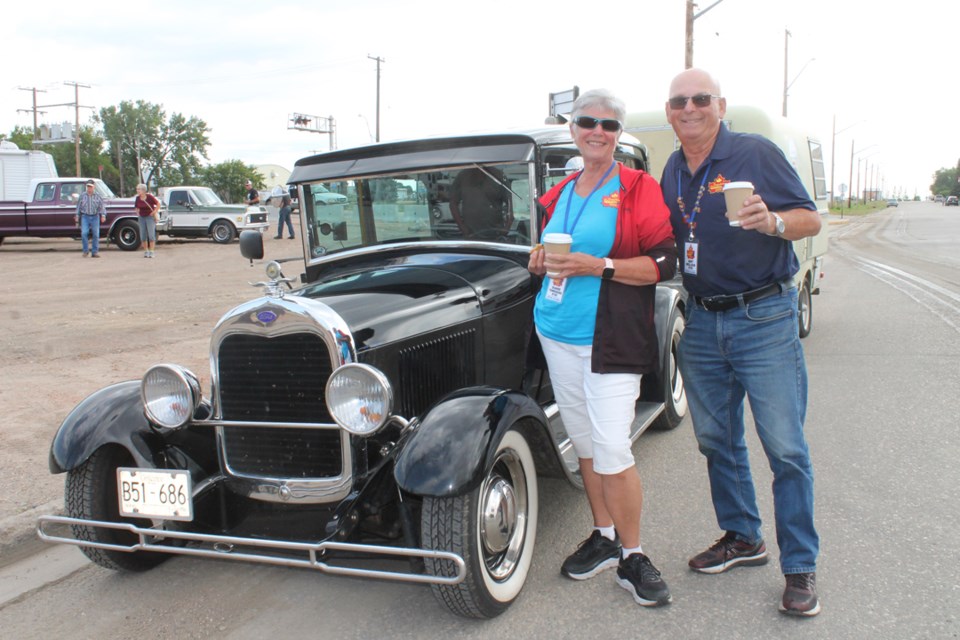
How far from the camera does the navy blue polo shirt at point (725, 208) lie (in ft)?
8.66

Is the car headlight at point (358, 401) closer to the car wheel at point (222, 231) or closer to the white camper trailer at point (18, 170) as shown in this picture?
the car wheel at point (222, 231)

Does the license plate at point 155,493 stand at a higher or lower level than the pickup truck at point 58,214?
lower

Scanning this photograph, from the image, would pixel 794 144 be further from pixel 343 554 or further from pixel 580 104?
pixel 343 554

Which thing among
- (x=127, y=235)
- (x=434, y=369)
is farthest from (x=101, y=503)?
(x=127, y=235)

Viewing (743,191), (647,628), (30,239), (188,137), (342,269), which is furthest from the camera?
(188,137)

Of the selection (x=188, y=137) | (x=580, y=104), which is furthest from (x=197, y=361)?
(x=188, y=137)

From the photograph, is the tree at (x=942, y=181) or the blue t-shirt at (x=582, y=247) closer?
the blue t-shirt at (x=582, y=247)

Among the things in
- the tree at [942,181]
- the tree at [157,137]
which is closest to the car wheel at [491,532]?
the tree at [157,137]

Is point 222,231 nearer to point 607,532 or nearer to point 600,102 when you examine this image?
point 607,532

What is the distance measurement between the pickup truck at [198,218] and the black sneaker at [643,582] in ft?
68.1

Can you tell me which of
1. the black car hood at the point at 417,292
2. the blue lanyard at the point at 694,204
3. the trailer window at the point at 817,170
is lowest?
the black car hood at the point at 417,292

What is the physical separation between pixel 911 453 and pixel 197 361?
5.63 m

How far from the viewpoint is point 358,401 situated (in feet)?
8.94

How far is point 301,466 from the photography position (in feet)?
9.78
